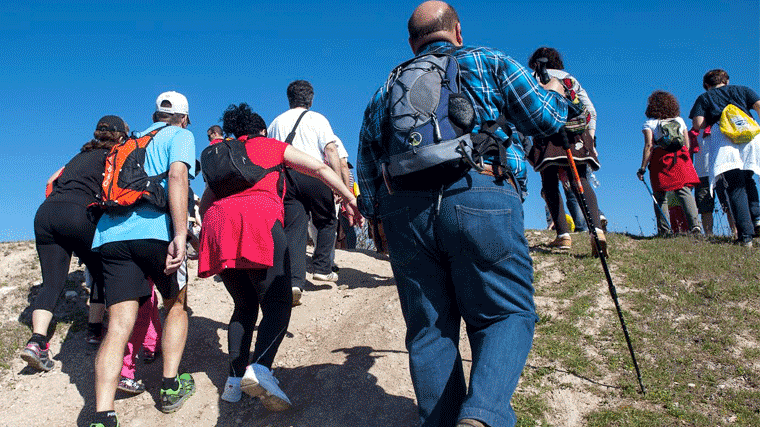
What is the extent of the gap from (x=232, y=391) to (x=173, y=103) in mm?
2214

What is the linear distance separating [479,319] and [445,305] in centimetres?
19

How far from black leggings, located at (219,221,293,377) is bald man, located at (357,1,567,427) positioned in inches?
56.6

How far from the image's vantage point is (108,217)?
180 inches

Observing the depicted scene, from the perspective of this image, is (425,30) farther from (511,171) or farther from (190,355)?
(190,355)

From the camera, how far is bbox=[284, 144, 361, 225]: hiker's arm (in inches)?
171

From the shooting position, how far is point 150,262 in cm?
454

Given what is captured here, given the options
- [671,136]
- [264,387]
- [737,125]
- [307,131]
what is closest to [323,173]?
[264,387]

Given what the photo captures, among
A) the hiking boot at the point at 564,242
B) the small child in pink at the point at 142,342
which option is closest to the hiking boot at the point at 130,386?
the small child in pink at the point at 142,342

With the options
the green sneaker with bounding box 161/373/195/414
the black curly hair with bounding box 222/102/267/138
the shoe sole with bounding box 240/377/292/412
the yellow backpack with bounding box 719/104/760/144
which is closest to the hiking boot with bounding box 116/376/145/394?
the green sneaker with bounding box 161/373/195/414

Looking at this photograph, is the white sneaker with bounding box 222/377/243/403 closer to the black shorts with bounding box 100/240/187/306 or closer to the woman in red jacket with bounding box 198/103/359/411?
the woman in red jacket with bounding box 198/103/359/411

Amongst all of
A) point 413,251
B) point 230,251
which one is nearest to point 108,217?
point 230,251

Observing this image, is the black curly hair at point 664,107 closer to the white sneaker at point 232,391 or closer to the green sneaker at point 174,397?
the white sneaker at point 232,391

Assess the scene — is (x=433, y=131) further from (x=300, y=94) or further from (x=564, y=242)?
(x=564, y=242)

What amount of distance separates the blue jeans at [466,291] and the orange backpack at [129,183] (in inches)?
83.3
